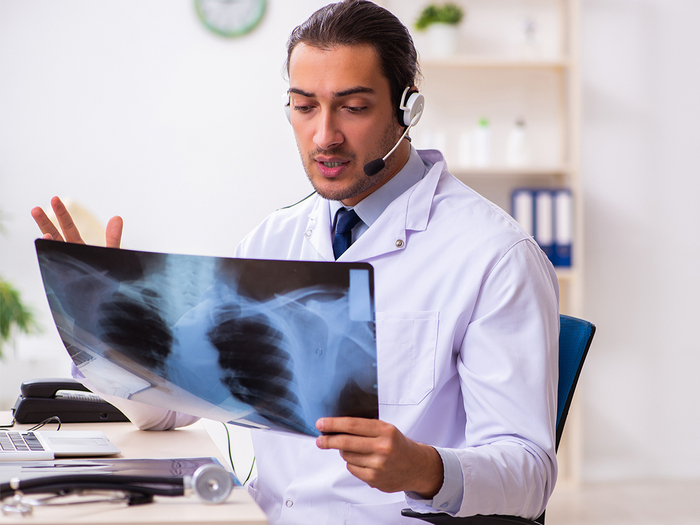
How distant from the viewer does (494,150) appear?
318 cm

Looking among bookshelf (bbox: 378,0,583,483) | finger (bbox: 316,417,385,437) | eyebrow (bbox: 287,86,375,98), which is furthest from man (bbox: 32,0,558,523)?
bookshelf (bbox: 378,0,583,483)

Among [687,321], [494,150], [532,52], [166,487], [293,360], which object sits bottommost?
[687,321]

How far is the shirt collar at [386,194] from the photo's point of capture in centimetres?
122

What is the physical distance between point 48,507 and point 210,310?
252mm

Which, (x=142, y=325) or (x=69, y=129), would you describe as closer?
(x=142, y=325)

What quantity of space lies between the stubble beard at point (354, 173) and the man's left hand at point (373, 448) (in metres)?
0.51

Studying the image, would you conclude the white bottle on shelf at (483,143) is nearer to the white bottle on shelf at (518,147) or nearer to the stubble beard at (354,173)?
the white bottle on shelf at (518,147)

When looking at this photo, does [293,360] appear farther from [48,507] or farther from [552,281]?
[552,281]

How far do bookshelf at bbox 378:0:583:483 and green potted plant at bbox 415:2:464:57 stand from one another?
78 millimetres

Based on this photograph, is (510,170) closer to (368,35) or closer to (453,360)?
(368,35)

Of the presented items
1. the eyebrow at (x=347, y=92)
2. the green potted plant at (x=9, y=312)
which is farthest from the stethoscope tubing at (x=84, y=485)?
the green potted plant at (x=9, y=312)

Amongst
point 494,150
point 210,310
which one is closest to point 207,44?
point 494,150

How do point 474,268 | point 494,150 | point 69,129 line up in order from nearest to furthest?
point 474,268 < point 69,129 < point 494,150

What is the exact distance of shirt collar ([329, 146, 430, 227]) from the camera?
1.22 metres
